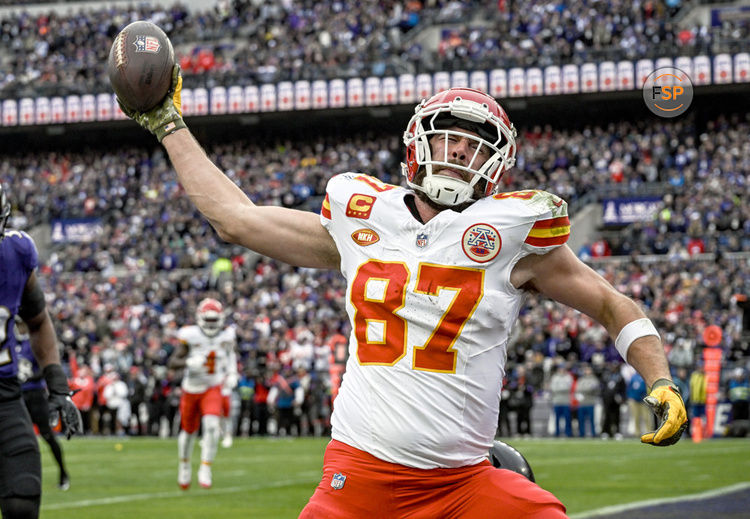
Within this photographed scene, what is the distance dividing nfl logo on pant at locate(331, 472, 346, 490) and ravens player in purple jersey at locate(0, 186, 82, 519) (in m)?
2.35

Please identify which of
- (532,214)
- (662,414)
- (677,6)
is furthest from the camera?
(677,6)

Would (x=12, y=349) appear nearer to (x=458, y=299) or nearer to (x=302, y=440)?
(x=458, y=299)

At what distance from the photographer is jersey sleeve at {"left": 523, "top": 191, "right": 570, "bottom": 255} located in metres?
3.52

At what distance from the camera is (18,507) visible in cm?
535

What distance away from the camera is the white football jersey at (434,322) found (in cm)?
346

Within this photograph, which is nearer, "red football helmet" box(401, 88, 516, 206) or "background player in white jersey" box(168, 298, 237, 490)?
"red football helmet" box(401, 88, 516, 206)

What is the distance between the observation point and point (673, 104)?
4.44 metres

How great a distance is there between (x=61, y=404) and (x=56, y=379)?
0.50 ft

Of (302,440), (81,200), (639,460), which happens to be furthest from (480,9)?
(639,460)

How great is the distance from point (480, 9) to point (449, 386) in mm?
36085

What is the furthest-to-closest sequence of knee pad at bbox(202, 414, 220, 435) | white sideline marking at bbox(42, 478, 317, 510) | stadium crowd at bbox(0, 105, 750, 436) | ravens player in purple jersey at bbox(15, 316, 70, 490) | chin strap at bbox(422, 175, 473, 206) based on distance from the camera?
1. stadium crowd at bbox(0, 105, 750, 436)
2. knee pad at bbox(202, 414, 220, 435)
3. ravens player in purple jersey at bbox(15, 316, 70, 490)
4. white sideline marking at bbox(42, 478, 317, 510)
5. chin strap at bbox(422, 175, 473, 206)

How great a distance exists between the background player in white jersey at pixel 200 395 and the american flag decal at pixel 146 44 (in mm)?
8744

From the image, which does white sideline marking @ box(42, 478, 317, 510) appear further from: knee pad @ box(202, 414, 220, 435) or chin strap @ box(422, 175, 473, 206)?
chin strap @ box(422, 175, 473, 206)

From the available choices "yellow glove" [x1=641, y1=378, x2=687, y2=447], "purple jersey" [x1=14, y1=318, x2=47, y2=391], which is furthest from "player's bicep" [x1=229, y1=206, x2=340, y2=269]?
"purple jersey" [x1=14, y1=318, x2=47, y2=391]
